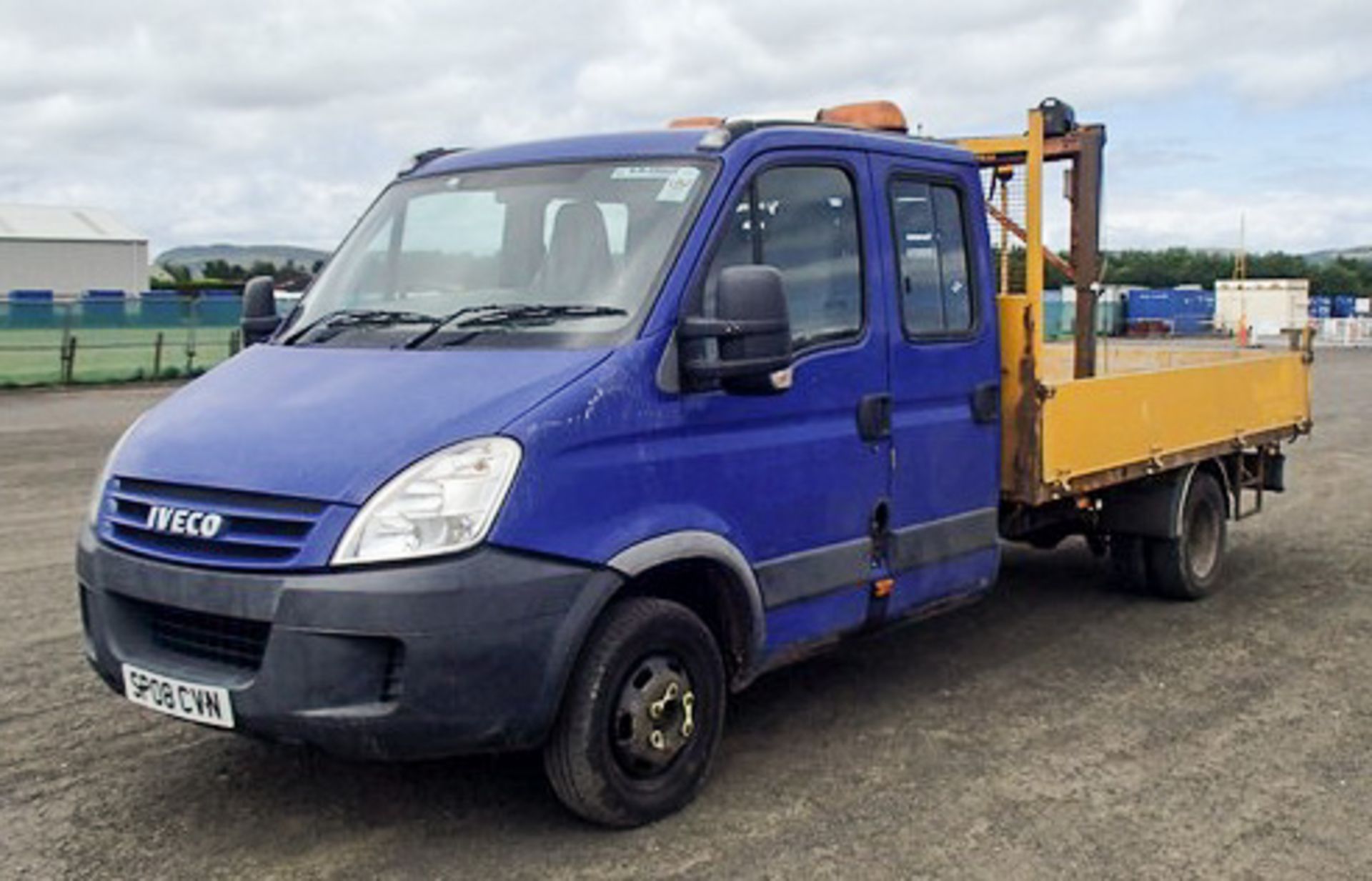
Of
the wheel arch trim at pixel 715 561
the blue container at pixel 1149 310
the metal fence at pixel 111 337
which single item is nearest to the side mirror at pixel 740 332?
the wheel arch trim at pixel 715 561

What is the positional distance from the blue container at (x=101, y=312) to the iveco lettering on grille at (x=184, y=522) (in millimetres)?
23233

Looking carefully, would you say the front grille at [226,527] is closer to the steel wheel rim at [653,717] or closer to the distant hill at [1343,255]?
the steel wheel rim at [653,717]

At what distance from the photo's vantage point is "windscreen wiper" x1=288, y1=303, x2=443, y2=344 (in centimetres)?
473

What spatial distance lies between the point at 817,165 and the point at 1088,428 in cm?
225

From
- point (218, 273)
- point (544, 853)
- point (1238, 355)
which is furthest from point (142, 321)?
point (218, 273)

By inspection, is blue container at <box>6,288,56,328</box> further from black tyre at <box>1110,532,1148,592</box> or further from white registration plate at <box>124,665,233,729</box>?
white registration plate at <box>124,665,233,729</box>

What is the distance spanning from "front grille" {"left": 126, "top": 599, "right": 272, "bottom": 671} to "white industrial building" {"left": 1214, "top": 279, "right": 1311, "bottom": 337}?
45946mm

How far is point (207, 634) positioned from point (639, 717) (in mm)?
1345

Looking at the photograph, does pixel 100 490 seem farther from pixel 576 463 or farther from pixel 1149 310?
pixel 1149 310

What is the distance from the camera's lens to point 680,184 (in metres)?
4.70

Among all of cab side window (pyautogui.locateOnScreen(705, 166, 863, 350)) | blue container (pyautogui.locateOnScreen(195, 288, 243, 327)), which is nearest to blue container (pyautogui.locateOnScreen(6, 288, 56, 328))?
blue container (pyautogui.locateOnScreen(195, 288, 243, 327))

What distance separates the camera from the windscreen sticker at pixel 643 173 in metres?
4.76

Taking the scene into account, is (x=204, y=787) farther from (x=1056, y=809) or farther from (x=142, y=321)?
(x=142, y=321)

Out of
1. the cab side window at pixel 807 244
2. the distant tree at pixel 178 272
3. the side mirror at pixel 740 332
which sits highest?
the distant tree at pixel 178 272
